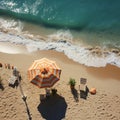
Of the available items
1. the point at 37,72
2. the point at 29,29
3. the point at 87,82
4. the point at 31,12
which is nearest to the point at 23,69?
the point at 37,72

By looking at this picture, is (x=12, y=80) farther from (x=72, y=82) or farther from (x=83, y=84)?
(x=83, y=84)

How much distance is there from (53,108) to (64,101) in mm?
911

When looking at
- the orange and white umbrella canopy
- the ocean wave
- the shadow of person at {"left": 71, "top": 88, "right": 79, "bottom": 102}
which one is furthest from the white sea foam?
the orange and white umbrella canopy

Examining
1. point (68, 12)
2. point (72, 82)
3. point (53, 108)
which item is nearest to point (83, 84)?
point (72, 82)

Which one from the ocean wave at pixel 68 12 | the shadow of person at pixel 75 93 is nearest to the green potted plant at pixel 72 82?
the shadow of person at pixel 75 93

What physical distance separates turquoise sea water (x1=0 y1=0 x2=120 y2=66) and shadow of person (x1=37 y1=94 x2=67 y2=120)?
5163 millimetres

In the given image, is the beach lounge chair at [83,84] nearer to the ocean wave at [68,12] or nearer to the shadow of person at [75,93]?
the shadow of person at [75,93]

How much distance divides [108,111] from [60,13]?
42.6 ft

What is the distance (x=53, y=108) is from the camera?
20.5 meters

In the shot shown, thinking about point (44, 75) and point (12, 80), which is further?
point (12, 80)

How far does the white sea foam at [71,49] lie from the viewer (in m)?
25.2

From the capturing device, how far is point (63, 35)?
2803 cm

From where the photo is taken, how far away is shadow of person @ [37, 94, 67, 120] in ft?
66.2

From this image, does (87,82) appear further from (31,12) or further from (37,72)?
(31,12)
